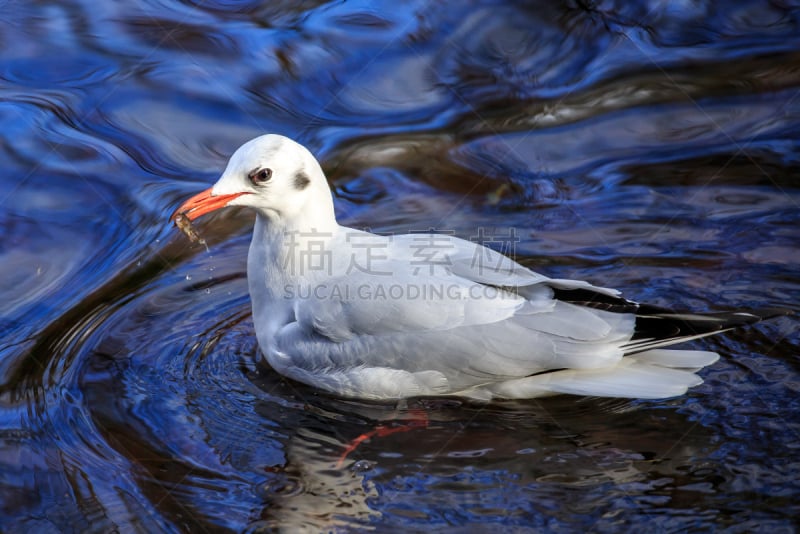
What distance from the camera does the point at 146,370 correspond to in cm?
501

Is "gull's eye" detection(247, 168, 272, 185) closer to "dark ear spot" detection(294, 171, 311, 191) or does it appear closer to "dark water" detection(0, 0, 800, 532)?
"dark ear spot" detection(294, 171, 311, 191)

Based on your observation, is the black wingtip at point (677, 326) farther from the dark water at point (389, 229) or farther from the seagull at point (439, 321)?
the dark water at point (389, 229)

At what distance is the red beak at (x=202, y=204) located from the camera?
4.50 metres

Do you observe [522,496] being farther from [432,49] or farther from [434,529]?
[432,49]

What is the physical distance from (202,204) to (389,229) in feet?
6.32

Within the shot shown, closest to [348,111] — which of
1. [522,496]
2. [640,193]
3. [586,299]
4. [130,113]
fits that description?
[130,113]

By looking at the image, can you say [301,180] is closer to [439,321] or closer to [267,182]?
[267,182]

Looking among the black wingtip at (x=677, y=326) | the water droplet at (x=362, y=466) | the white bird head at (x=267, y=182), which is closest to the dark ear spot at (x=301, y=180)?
the white bird head at (x=267, y=182)

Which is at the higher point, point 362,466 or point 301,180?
point 301,180

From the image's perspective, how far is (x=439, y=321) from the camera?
14.9ft

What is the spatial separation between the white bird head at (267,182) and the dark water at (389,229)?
890mm

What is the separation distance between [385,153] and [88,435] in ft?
10.7

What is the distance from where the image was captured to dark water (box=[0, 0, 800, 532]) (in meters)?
4.20

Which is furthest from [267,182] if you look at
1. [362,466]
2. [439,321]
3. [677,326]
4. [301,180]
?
[677,326]
